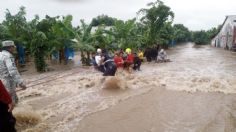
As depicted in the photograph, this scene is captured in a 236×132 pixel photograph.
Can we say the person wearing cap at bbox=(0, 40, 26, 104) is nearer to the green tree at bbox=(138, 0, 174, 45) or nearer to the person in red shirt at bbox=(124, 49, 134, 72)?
the person in red shirt at bbox=(124, 49, 134, 72)

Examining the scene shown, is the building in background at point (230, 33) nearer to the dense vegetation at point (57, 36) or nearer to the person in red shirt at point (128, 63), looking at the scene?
the dense vegetation at point (57, 36)

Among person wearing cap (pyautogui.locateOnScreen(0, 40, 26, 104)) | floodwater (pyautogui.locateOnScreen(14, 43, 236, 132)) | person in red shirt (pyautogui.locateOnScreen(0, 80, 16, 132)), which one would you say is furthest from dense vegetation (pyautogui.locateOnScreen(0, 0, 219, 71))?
person in red shirt (pyautogui.locateOnScreen(0, 80, 16, 132))

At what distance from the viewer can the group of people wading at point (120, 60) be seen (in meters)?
11.6

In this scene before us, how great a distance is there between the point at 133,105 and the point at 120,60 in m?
5.80

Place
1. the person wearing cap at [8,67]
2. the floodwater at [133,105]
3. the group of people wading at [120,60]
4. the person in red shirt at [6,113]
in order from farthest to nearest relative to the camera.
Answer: the group of people wading at [120,60] < the floodwater at [133,105] < the person wearing cap at [8,67] < the person in red shirt at [6,113]

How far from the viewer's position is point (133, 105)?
27.5 feet

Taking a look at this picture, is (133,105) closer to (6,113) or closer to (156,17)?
(6,113)

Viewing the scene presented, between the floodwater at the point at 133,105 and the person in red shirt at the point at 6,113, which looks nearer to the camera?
the person in red shirt at the point at 6,113

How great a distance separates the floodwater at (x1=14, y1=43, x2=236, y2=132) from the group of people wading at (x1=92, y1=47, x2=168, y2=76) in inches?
20.2

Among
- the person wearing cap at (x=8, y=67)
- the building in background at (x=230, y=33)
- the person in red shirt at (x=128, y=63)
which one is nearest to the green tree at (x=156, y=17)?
the building in background at (x=230, y=33)

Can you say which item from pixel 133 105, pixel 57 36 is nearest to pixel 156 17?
pixel 57 36

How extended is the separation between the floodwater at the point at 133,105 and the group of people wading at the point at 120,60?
1.69 ft

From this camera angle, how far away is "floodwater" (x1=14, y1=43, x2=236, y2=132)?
6.50 meters

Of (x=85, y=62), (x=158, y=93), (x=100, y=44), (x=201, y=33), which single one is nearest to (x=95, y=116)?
(x=158, y=93)
